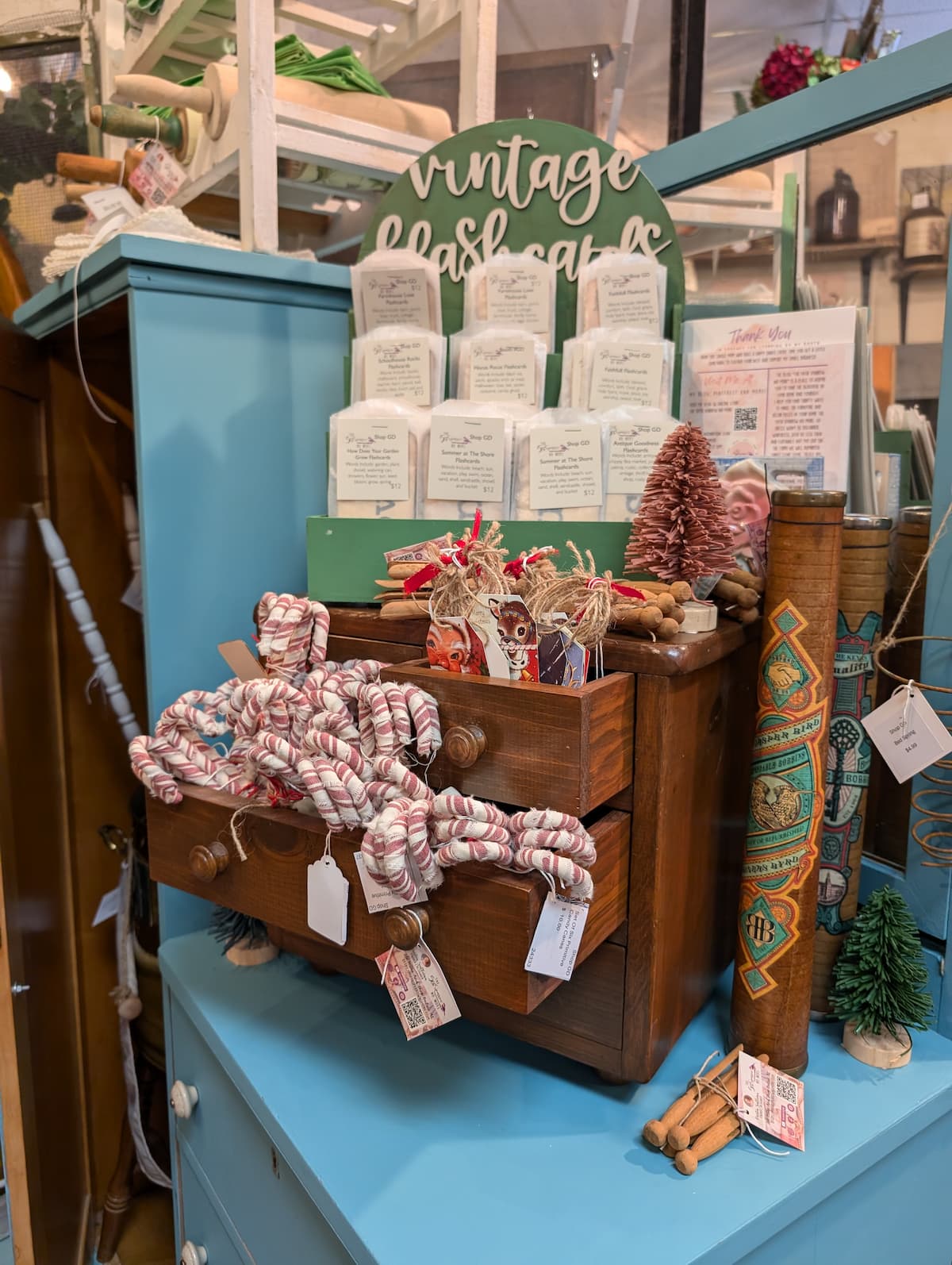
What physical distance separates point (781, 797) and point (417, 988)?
14.1 inches

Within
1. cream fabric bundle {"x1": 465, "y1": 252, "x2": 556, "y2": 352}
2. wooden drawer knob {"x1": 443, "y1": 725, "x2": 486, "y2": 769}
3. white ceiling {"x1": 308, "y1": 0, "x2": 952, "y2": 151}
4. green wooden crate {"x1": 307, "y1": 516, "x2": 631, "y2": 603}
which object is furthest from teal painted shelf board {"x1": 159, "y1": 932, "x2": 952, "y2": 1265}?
white ceiling {"x1": 308, "y1": 0, "x2": 952, "y2": 151}

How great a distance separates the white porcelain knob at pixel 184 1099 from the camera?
3.36 ft

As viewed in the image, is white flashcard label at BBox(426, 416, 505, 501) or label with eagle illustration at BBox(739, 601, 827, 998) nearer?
label with eagle illustration at BBox(739, 601, 827, 998)

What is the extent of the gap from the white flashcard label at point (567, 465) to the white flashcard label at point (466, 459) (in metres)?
0.04

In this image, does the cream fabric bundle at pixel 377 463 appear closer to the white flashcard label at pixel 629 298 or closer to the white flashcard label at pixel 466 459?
the white flashcard label at pixel 466 459

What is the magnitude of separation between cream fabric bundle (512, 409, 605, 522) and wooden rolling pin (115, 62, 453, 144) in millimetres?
599

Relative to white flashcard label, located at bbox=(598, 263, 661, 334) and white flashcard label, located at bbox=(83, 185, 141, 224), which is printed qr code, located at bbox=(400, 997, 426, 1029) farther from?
white flashcard label, located at bbox=(83, 185, 141, 224)

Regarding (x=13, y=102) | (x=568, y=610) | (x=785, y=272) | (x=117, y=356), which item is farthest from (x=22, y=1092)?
(x=13, y=102)

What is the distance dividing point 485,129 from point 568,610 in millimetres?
680

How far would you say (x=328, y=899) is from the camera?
0.73 meters

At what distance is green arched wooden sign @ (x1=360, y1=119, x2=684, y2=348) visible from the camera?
1013 mm

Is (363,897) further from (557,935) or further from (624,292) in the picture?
(624,292)

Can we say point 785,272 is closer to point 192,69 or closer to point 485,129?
point 485,129

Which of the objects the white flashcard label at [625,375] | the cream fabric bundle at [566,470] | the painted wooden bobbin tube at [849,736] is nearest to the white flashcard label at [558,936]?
the painted wooden bobbin tube at [849,736]
